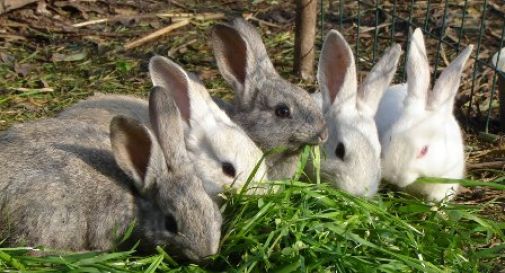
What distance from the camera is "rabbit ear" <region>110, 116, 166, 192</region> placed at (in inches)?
149

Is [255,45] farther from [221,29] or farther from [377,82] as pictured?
[377,82]

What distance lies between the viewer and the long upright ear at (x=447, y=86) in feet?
15.2

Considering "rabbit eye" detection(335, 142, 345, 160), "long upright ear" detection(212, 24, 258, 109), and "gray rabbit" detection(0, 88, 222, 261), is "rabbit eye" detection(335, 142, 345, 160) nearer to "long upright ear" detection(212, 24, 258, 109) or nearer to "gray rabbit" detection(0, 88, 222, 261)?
"long upright ear" detection(212, 24, 258, 109)

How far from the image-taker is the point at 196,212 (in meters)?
3.60

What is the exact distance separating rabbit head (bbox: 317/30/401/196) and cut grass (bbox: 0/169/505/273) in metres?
0.14

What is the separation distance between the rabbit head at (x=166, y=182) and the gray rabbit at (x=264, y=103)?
638 mm

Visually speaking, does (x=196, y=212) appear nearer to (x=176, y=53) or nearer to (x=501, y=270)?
(x=501, y=270)

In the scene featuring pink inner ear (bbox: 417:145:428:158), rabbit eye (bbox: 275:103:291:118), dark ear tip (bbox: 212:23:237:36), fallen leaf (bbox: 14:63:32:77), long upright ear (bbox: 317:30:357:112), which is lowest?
fallen leaf (bbox: 14:63:32:77)

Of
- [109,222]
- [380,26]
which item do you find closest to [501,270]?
[109,222]

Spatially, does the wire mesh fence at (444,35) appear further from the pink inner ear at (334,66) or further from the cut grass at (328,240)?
the cut grass at (328,240)

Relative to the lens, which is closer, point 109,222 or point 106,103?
point 109,222

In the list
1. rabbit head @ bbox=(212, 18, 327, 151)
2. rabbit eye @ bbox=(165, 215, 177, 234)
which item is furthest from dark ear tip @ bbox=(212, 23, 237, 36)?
rabbit eye @ bbox=(165, 215, 177, 234)

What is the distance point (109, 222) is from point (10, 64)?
301 cm

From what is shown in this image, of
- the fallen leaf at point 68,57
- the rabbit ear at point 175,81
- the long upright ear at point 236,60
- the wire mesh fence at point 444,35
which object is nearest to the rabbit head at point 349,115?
the long upright ear at point 236,60
